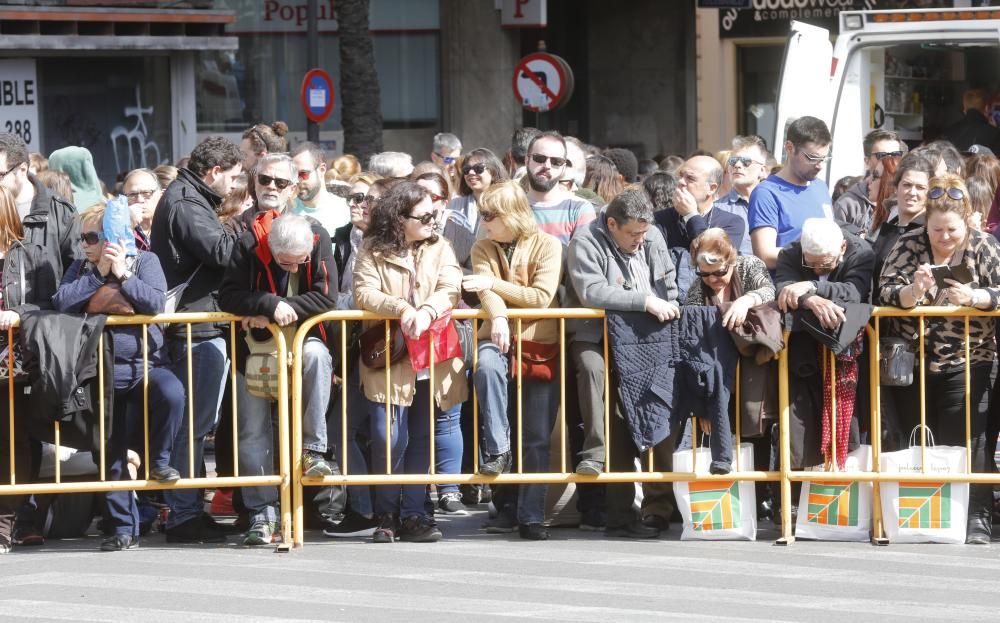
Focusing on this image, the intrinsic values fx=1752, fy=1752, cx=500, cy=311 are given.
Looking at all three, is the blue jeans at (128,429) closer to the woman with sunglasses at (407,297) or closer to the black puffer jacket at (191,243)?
the black puffer jacket at (191,243)

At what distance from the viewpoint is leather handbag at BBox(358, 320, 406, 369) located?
8.82m

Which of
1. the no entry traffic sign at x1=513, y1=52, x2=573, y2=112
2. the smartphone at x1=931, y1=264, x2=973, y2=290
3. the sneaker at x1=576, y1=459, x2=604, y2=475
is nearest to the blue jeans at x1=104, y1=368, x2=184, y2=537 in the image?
the sneaker at x1=576, y1=459, x2=604, y2=475

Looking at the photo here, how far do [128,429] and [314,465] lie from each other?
1016 mm

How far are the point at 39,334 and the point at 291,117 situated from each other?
15507 mm

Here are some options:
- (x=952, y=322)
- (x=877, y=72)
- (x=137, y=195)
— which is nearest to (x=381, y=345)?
(x=137, y=195)

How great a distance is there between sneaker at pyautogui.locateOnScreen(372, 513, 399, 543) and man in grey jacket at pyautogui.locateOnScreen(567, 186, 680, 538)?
1032 millimetres

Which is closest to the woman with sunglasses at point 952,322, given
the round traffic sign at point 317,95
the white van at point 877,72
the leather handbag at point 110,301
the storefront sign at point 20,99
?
the leather handbag at point 110,301

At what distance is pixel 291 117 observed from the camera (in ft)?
78.2

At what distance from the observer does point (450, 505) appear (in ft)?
33.0

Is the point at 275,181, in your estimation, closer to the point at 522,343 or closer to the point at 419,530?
the point at 522,343

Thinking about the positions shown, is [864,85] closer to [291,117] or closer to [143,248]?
[143,248]

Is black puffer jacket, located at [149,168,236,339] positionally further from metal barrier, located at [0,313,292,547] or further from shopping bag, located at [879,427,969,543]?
shopping bag, located at [879,427,969,543]

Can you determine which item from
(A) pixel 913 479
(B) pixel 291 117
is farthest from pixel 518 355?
(B) pixel 291 117

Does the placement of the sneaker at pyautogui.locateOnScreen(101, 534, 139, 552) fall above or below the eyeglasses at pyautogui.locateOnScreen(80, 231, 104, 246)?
below
